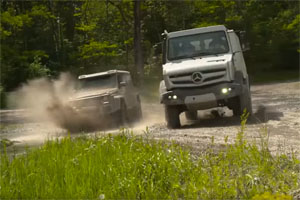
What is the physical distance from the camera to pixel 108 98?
15.1 m

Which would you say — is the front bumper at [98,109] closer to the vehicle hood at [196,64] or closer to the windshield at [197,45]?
the vehicle hood at [196,64]

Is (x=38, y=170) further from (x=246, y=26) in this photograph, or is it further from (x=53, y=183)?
(x=246, y=26)

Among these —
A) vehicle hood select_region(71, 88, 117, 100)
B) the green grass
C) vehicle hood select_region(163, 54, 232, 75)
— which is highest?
vehicle hood select_region(163, 54, 232, 75)

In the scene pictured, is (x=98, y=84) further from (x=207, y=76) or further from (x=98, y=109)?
(x=207, y=76)

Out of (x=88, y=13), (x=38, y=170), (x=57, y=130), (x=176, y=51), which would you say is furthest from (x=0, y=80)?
(x=38, y=170)

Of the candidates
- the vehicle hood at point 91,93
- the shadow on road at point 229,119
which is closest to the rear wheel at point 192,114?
the shadow on road at point 229,119

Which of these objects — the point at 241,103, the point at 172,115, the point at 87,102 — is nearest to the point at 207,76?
the point at 241,103

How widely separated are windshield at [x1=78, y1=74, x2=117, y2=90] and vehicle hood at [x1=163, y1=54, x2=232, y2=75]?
2.26m

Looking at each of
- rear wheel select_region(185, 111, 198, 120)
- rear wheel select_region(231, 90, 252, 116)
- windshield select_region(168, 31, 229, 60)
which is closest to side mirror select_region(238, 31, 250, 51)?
windshield select_region(168, 31, 229, 60)

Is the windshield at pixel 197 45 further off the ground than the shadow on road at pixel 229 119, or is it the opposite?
the windshield at pixel 197 45

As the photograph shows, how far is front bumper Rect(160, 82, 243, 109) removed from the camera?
Result: 13703mm

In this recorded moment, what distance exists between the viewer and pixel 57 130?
53.4 ft

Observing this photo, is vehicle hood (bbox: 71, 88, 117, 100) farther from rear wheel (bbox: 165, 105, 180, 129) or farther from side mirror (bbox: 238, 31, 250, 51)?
side mirror (bbox: 238, 31, 250, 51)

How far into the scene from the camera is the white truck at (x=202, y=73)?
13.8 meters
